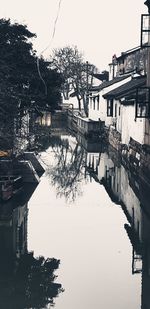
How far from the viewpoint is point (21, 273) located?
10.7 metres

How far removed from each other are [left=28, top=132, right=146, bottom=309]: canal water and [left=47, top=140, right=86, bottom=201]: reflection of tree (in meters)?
0.05

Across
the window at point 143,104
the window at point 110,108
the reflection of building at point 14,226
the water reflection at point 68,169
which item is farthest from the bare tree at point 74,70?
the reflection of building at point 14,226

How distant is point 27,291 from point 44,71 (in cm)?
2266

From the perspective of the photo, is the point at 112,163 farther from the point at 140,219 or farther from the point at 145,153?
the point at 140,219

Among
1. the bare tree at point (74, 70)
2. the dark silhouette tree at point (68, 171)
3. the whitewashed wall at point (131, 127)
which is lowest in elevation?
the dark silhouette tree at point (68, 171)

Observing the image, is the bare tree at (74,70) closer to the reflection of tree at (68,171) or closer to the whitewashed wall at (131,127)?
the reflection of tree at (68,171)

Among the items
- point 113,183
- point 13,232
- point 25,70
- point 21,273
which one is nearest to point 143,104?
point 113,183

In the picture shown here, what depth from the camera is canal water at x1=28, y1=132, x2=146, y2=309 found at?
9.73 meters

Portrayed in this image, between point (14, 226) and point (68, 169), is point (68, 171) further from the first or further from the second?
point (14, 226)

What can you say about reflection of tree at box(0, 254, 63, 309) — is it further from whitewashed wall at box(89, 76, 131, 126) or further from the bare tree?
the bare tree

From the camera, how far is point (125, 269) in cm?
1123

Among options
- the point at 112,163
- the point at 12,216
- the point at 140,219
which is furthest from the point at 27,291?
the point at 112,163

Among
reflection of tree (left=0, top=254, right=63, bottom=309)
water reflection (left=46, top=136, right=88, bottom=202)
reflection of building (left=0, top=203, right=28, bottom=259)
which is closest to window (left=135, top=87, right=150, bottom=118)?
water reflection (left=46, top=136, right=88, bottom=202)

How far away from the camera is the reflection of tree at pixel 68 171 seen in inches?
848
